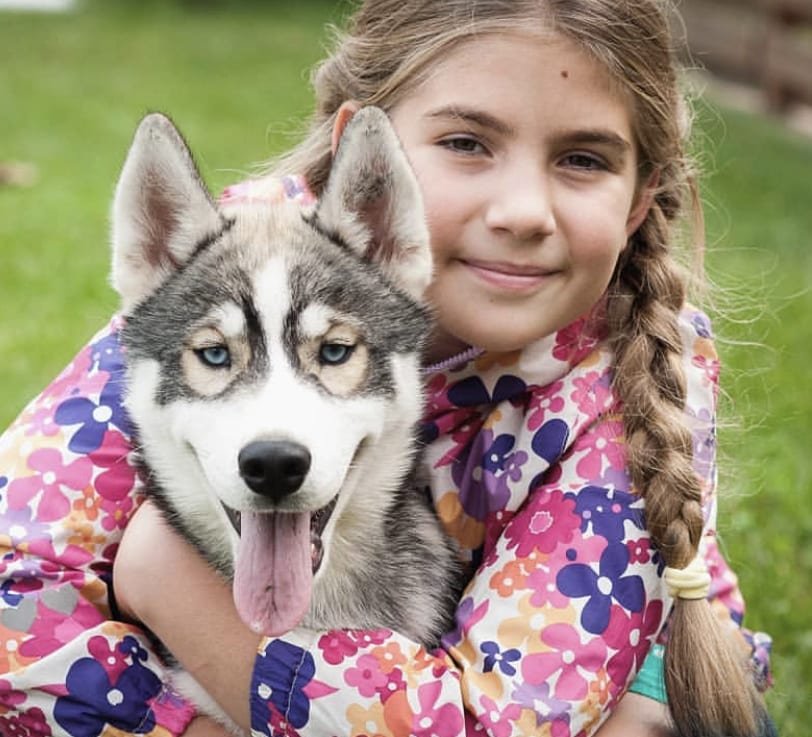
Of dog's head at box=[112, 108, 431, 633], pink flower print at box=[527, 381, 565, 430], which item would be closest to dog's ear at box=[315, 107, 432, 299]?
dog's head at box=[112, 108, 431, 633]

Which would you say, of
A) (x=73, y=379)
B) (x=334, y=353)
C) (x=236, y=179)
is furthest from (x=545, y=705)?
(x=236, y=179)

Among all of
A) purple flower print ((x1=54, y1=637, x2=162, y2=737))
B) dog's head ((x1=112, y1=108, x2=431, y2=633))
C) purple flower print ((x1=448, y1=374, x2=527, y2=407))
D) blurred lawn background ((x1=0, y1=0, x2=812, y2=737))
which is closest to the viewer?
dog's head ((x1=112, y1=108, x2=431, y2=633))

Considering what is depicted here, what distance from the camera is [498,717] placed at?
2.54m

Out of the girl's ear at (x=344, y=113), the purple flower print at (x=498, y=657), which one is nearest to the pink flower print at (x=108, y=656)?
the purple flower print at (x=498, y=657)

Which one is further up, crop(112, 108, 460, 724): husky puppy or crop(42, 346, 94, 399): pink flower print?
crop(112, 108, 460, 724): husky puppy

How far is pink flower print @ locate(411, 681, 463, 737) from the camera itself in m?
2.54

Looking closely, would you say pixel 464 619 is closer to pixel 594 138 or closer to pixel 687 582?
pixel 687 582

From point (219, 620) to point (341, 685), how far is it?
336mm

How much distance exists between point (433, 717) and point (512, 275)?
41.0 inches

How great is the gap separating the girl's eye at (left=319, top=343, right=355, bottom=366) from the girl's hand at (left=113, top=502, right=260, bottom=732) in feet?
2.07

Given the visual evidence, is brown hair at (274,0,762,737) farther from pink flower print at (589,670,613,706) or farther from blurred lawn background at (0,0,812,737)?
blurred lawn background at (0,0,812,737)

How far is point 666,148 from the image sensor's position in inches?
124

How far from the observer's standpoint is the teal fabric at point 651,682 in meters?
3.02

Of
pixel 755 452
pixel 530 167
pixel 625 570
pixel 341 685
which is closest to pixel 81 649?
pixel 341 685
